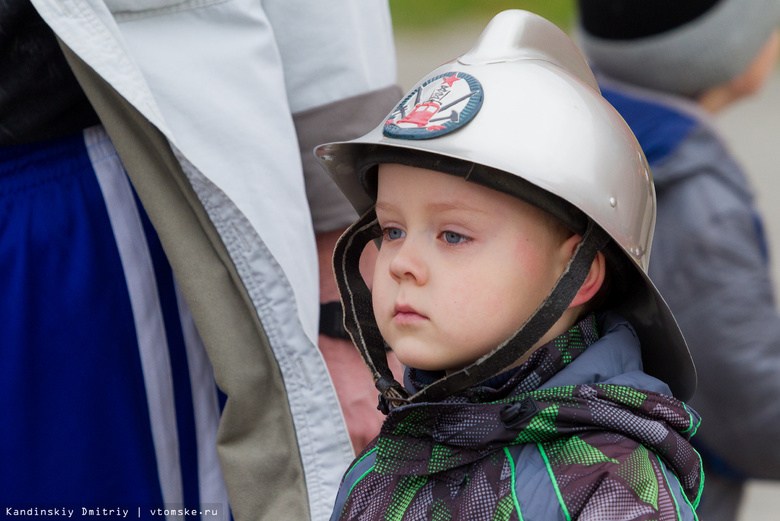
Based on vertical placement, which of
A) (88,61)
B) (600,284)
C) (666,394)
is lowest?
(666,394)

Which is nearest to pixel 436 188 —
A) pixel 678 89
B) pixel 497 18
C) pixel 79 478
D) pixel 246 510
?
pixel 497 18

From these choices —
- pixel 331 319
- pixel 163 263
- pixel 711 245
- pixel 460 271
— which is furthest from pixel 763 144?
pixel 460 271

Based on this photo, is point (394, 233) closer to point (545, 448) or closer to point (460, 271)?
point (460, 271)

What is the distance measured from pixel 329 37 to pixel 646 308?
2.86 ft

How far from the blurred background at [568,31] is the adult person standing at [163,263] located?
127 inches

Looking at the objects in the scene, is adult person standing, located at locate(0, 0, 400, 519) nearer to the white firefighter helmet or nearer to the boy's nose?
the white firefighter helmet

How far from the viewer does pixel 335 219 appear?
7.01 ft

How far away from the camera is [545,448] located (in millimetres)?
1510

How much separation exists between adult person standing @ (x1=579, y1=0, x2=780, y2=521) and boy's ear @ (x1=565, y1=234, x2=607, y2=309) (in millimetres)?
965

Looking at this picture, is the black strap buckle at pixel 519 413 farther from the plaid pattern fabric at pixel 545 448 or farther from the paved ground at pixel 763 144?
the paved ground at pixel 763 144

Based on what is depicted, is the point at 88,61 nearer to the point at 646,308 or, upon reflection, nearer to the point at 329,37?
the point at 329,37

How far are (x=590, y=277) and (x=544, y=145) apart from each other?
0.27 meters

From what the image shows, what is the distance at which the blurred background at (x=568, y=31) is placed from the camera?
622 cm

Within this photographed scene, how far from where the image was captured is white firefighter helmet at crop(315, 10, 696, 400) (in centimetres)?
158
